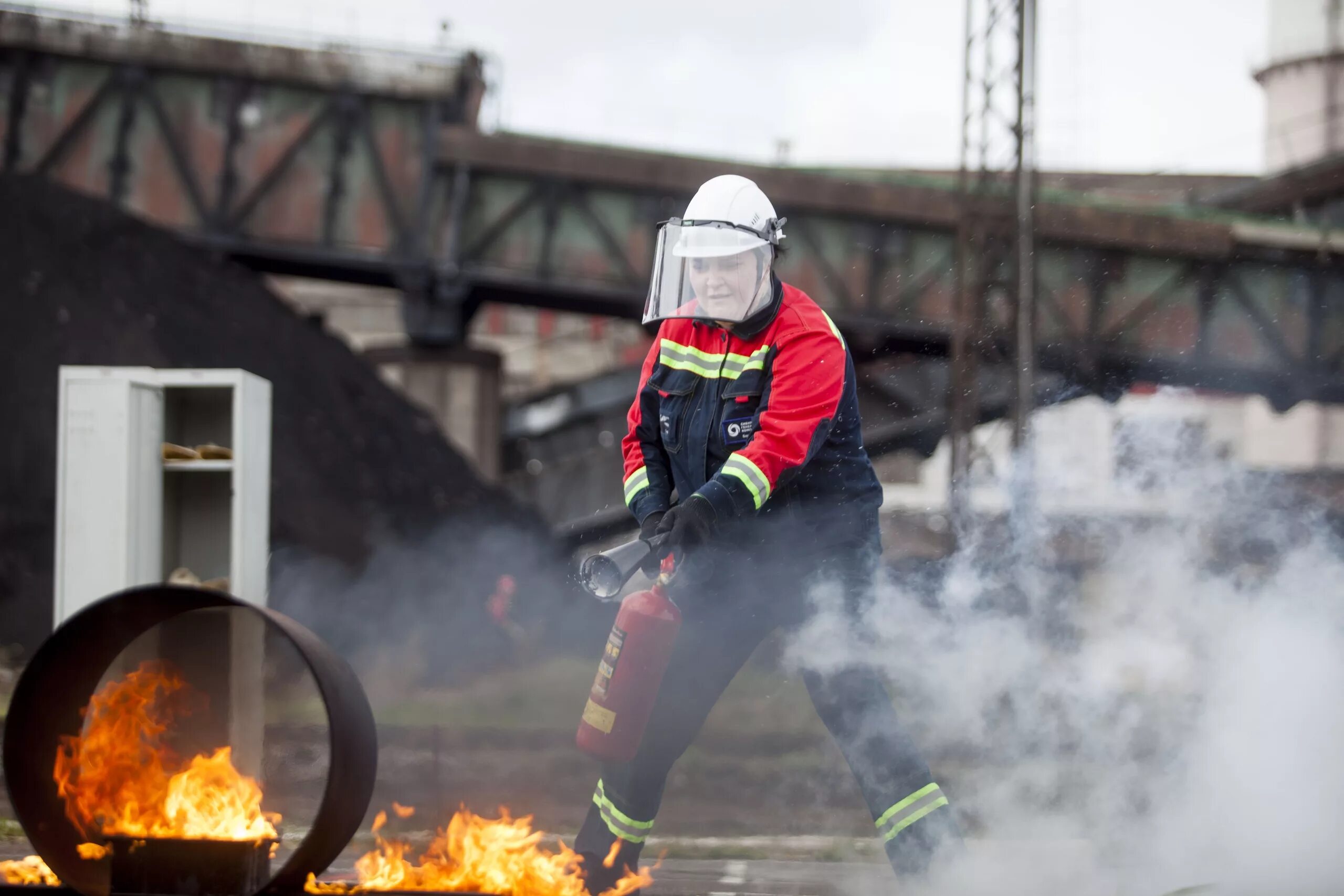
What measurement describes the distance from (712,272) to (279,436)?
11.0 meters

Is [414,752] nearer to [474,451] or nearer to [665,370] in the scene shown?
[665,370]

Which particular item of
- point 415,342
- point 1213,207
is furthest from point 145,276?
point 1213,207

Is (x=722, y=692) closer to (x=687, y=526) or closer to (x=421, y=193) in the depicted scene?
(x=687, y=526)

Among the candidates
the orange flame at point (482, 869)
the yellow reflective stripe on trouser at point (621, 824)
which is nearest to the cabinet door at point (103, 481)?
the orange flame at point (482, 869)

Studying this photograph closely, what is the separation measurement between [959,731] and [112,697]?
3567mm

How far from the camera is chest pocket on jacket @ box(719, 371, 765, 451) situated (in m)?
3.59

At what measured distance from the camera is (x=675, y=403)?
147 inches

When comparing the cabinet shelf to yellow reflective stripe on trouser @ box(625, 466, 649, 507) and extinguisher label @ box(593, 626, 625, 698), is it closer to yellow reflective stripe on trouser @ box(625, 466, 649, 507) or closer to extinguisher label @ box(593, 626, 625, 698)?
yellow reflective stripe on trouser @ box(625, 466, 649, 507)

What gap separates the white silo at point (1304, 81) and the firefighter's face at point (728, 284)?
1152 inches

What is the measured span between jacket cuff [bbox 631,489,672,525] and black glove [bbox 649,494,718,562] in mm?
257

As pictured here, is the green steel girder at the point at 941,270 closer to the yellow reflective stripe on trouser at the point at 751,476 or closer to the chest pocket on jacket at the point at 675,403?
the chest pocket on jacket at the point at 675,403

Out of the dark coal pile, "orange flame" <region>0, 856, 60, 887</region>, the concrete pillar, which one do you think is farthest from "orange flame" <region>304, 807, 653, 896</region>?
the concrete pillar

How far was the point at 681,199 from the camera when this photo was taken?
18.1 m

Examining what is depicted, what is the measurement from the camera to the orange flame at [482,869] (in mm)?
3486
